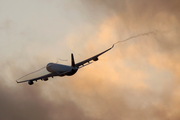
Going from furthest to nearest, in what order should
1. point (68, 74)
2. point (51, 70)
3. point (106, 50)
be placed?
point (51, 70) → point (106, 50) → point (68, 74)

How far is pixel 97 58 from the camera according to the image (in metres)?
155

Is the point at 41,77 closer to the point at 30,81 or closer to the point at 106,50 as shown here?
the point at 30,81

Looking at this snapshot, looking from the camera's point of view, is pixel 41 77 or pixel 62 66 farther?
pixel 41 77

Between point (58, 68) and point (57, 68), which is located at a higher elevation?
point (57, 68)

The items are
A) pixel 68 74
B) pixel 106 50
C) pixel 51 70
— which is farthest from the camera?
pixel 51 70

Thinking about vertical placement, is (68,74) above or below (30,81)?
below

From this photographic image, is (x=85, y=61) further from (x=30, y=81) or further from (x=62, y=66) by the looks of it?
(x=30, y=81)

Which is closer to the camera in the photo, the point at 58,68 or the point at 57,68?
the point at 58,68

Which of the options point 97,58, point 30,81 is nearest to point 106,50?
point 97,58

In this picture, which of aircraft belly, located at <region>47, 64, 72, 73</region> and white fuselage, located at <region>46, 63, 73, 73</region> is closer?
white fuselage, located at <region>46, 63, 73, 73</region>

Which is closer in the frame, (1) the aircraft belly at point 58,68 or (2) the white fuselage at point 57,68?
(2) the white fuselage at point 57,68

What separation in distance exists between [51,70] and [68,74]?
76.1 feet

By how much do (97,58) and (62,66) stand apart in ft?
67.7

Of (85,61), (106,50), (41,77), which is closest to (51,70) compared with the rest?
(41,77)
